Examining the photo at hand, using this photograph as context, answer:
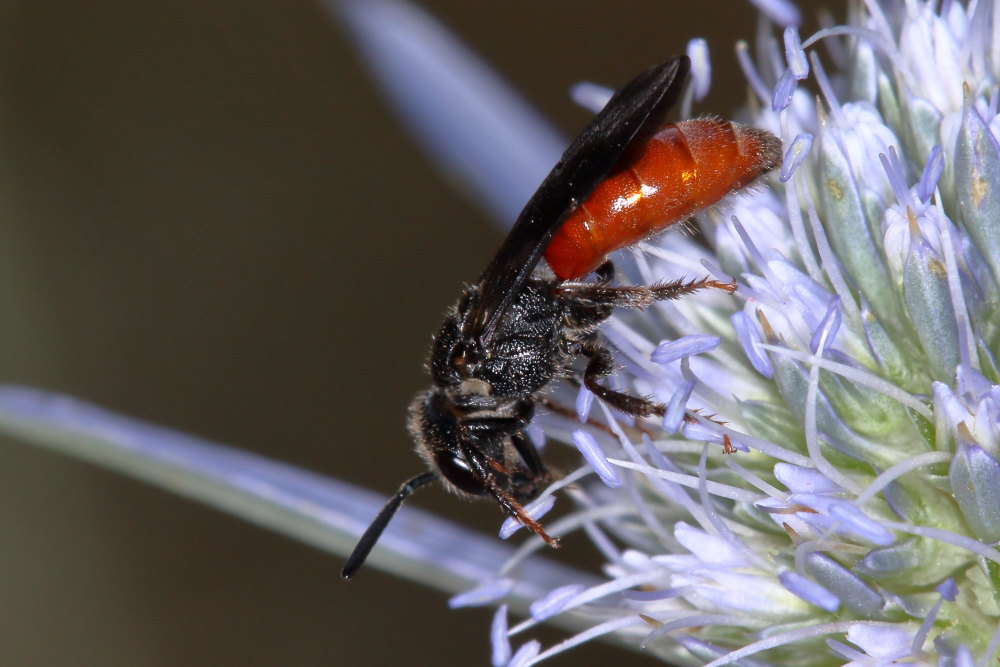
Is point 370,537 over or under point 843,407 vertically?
under

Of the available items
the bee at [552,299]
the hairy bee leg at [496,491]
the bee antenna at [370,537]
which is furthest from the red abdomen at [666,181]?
the bee antenna at [370,537]

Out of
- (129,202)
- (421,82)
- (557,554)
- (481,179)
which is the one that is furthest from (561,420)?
(129,202)

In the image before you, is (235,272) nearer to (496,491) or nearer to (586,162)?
(496,491)

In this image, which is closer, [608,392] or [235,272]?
[608,392]

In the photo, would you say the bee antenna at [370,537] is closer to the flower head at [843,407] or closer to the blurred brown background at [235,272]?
the flower head at [843,407]

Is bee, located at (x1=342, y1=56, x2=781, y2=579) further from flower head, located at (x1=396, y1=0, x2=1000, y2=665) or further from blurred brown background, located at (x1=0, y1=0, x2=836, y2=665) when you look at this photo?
blurred brown background, located at (x1=0, y1=0, x2=836, y2=665)

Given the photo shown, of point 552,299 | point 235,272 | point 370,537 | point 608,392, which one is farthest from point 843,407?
point 235,272
